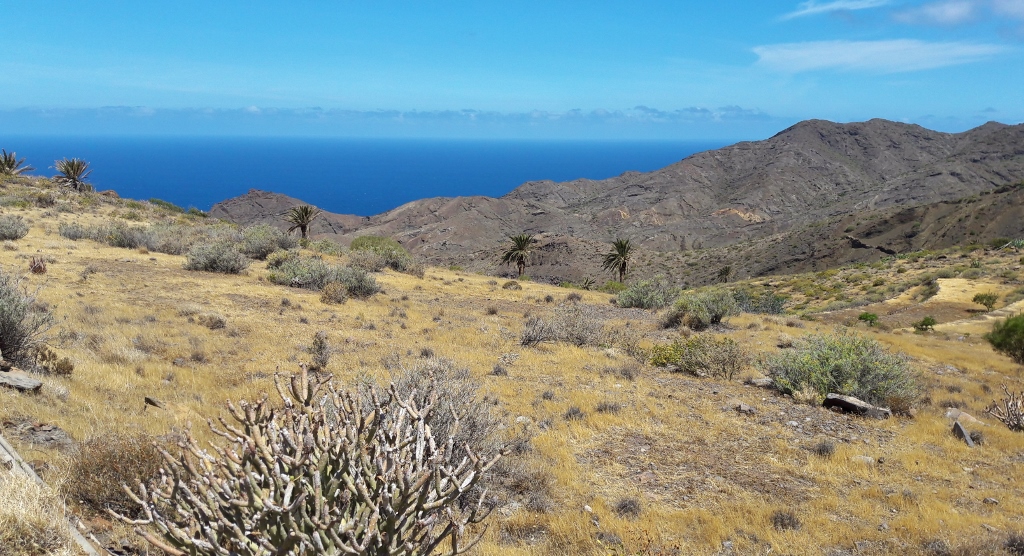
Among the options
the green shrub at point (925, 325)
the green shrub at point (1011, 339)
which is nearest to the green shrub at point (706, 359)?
the green shrub at point (1011, 339)

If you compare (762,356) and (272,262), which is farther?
(272,262)

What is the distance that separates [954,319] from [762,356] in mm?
15782

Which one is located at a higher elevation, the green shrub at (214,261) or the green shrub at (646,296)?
the green shrub at (214,261)

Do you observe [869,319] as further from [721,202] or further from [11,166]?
[721,202]

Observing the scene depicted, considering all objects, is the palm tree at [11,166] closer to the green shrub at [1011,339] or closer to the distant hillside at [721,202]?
the distant hillside at [721,202]

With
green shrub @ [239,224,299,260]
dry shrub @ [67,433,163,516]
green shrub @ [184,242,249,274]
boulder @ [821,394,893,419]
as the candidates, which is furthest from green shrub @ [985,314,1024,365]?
green shrub @ [239,224,299,260]

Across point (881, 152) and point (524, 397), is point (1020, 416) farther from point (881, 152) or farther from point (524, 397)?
point (881, 152)

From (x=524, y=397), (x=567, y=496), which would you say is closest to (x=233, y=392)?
(x=524, y=397)

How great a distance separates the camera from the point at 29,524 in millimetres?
3363

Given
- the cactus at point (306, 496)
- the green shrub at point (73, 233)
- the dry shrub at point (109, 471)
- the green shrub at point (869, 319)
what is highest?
the cactus at point (306, 496)

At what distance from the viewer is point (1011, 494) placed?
6.47 m

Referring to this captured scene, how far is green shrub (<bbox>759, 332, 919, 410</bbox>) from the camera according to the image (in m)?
9.70

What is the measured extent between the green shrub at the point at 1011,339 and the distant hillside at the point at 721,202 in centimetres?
5280

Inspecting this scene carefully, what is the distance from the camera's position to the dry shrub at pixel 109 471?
15.4ft
